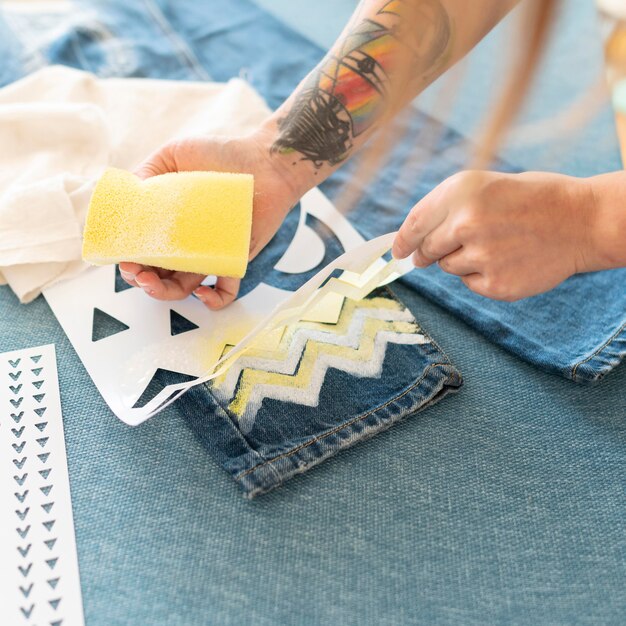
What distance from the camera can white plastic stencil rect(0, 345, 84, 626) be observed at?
0.61 m

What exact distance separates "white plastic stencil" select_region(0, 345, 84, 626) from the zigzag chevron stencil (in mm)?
196

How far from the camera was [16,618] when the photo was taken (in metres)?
0.60

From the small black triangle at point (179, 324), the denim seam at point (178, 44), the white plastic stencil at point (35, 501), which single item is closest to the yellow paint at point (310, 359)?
the small black triangle at point (179, 324)

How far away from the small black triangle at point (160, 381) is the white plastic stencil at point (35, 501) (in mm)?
99

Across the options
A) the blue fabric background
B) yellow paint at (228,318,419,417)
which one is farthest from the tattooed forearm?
the blue fabric background

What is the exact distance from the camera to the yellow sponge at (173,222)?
73 cm

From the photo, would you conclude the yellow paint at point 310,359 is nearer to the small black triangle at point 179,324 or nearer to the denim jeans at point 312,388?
the denim jeans at point 312,388

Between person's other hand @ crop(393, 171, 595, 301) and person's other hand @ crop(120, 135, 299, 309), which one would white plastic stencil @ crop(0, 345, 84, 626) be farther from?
person's other hand @ crop(393, 171, 595, 301)

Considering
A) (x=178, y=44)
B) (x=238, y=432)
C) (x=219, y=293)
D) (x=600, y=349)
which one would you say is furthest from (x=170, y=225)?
(x=178, y=44)

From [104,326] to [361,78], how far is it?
1.54 ft

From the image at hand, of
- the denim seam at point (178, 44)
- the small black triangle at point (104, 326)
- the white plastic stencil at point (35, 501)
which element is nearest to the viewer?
the white plastic stencil at point (35, 501)

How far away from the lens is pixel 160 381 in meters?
0.77

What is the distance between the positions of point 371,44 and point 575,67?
0.70 m

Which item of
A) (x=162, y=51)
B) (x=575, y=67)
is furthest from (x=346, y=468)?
(x=575, y=67)
